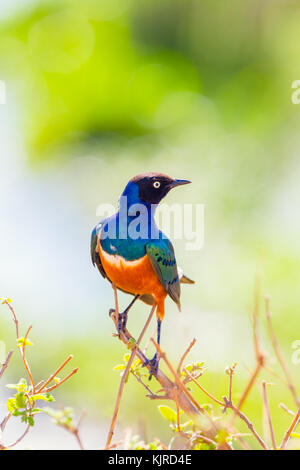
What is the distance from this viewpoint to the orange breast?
135 inches

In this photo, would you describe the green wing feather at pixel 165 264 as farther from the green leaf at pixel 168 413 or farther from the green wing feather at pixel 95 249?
the green leaf at pixel 168 413

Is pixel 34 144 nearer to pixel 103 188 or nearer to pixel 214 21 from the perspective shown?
pixel 103 188

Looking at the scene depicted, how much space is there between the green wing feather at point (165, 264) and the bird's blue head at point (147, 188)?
0.33m

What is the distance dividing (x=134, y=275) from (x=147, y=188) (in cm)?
65

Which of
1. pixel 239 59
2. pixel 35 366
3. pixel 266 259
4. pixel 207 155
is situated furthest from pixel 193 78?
pixel 35 366

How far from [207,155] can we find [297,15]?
3.07 meters

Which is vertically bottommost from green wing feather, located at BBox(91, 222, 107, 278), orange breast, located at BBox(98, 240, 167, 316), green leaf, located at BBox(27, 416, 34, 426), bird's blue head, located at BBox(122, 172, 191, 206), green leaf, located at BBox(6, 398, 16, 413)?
green leaf, located at BBox(27, 416, 34, 426)

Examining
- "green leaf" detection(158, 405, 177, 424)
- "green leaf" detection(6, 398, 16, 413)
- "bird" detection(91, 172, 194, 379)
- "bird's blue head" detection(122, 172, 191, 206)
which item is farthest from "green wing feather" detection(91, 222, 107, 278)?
"green leaf" detection(6, 398, 16, 413)

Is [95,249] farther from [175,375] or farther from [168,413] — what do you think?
[175,375]

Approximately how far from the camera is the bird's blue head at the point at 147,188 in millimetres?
3730

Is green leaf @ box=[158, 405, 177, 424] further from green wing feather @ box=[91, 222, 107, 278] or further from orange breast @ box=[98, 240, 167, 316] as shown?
green wing feather @ box=[91, 222, 107, 278]

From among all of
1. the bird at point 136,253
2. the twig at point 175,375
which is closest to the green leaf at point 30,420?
the twig at point 175,375

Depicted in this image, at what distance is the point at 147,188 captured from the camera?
12.4 feet

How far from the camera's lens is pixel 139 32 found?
9.57 metres
